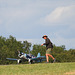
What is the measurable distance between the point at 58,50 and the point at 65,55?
6856 millimetres

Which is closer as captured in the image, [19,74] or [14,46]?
[19,74]

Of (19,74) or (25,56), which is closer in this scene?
(19,74)

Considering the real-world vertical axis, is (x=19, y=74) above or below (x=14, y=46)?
below

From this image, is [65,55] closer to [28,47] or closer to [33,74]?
[28,47]

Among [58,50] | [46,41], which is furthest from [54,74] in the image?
[58,50]

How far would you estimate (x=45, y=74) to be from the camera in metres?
10.9

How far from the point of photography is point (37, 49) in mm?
61312

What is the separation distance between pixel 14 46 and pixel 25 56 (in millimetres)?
25566

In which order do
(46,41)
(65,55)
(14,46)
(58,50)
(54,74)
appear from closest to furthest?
(54,74) < (46,41) < (14,46) < (65,55) < (58,50)

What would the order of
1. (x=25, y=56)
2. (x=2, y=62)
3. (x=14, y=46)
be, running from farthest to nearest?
(x=14, y=46) < (x=2, y=62) < (x=25, y=56)

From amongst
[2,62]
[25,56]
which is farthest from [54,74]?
[2,62]

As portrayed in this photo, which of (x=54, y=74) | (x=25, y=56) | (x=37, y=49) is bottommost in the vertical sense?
(x=54, y=74)

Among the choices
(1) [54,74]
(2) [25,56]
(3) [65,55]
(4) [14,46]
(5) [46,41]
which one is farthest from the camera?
(3) [65,55]

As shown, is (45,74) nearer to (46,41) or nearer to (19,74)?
(19,74)
